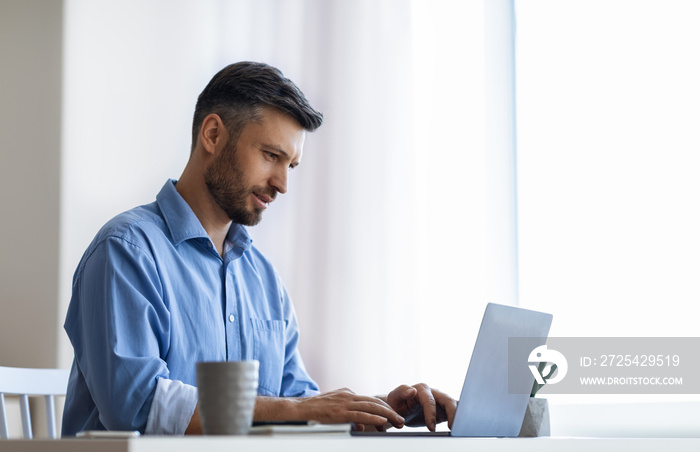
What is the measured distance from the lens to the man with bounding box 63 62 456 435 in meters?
1.36

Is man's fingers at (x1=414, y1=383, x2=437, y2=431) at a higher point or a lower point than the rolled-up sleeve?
lower

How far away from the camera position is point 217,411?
0.79m

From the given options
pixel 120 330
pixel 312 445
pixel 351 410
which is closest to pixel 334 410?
pixel 351 410

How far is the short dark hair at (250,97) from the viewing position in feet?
6.14

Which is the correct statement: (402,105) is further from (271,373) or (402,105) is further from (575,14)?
(271,373)

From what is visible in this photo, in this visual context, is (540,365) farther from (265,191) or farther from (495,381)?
(265,191)

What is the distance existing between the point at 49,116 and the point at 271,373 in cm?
93

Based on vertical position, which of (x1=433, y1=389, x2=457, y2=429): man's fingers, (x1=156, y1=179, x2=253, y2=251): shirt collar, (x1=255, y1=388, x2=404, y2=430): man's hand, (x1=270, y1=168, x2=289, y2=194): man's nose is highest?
(x1=270, y1=168, x2=289, y2=194): man's nose

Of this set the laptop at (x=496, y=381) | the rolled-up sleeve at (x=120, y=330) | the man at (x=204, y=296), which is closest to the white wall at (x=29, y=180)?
the man at (x=204, y=296)

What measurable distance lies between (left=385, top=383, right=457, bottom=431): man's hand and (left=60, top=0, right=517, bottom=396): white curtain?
0.62 metres

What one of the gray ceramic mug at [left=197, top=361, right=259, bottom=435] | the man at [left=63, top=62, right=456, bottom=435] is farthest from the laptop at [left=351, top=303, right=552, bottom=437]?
the gray ceramic mug at [left=197, top=361, right=259, bottom=435]

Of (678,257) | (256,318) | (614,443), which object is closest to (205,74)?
(256,318)

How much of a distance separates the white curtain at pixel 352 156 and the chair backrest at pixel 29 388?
0.19 meters

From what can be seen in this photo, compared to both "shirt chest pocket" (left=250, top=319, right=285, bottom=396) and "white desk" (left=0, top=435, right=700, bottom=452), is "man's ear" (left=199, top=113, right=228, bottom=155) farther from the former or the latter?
"white desk" (left=0, top=435, right=700, bottom=452)
